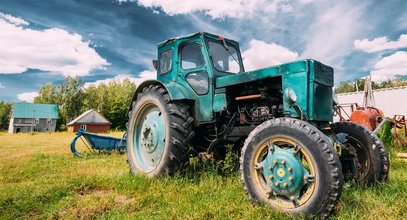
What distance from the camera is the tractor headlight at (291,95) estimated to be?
325cm

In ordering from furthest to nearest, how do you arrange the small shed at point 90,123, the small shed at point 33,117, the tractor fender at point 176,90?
the small shed at point 33,117 < the small shed at point 90,123 < the tractor fender at point 176,90

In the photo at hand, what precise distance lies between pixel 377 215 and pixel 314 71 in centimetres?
174

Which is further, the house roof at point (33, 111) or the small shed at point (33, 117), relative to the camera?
the house roof at point (33, 111)

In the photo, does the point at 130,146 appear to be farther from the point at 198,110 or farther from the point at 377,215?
the point at 377,215

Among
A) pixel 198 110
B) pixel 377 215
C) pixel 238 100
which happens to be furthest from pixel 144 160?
pixel 377 215

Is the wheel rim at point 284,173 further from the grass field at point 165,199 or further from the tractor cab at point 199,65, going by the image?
the tractor cab at point 199,65

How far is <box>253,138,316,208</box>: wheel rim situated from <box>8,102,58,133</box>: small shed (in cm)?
7074

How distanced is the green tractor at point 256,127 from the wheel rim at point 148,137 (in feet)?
0.06

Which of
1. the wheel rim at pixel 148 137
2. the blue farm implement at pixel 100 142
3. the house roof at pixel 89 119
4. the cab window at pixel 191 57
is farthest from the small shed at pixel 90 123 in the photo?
the cab window at pixel 191 57

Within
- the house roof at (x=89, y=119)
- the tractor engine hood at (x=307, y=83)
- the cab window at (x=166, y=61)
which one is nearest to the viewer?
the tractor engine hood at (x=307, y=83)

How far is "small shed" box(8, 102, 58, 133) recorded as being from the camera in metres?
61.7

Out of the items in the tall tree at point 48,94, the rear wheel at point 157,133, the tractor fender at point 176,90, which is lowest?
the rear wheel at point 157,133

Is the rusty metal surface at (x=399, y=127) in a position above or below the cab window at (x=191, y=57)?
below

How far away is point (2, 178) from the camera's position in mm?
4754
